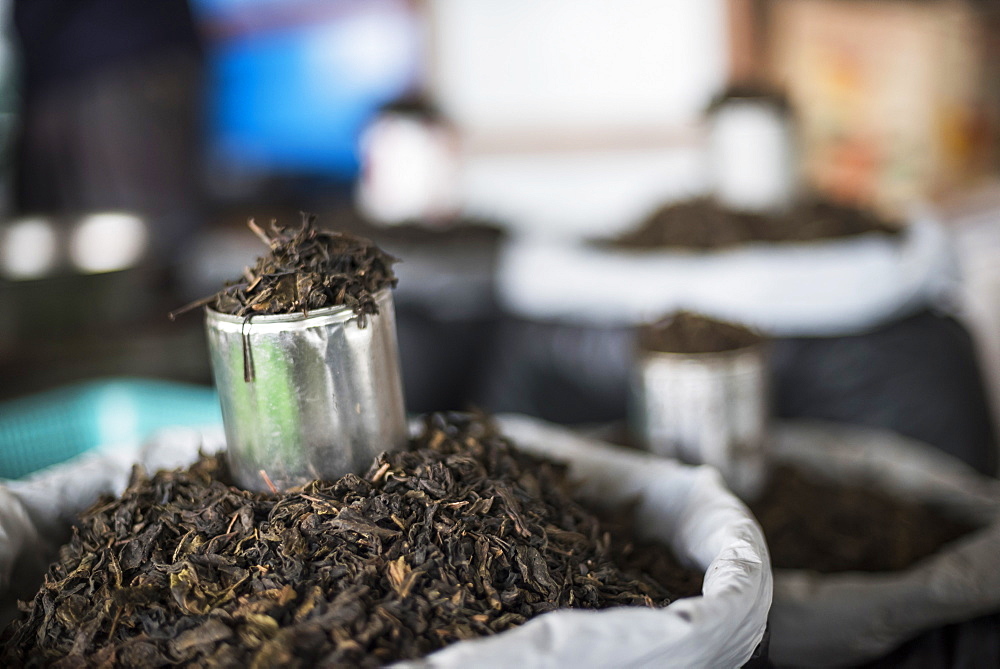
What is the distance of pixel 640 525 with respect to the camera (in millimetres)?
871

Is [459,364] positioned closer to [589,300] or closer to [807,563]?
[589,300]

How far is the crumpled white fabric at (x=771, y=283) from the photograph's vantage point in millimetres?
1510

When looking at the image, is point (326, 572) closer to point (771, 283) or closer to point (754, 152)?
point (771, 283)

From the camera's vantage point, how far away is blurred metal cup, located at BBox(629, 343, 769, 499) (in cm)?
104

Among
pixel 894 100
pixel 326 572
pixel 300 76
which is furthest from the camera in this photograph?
pixel 300 76

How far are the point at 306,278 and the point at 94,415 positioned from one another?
968mm

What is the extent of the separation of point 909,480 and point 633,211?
6.76 ft

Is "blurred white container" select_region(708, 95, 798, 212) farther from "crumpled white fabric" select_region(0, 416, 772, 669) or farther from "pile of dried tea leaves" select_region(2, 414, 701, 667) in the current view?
"pile of dried tea leaves" select_region(2, 414, 701, 667)

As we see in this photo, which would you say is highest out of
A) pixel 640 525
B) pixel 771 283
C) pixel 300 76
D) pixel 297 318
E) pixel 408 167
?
pixel 300 76

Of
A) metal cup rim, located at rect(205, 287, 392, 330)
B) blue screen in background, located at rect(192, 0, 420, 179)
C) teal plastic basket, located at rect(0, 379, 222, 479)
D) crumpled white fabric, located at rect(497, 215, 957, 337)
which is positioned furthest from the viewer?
blue screen in background, located at rect(192, 0, 420, 179)

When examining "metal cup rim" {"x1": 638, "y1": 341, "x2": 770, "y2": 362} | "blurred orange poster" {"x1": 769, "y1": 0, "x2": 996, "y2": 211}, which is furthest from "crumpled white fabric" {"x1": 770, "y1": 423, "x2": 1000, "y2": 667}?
"blurred orange poster" {"x1": 769, "y1": 0, "x2": 996, "y2": 211}

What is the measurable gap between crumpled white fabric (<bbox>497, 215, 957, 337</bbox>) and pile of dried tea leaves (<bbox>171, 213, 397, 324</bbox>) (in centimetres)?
80

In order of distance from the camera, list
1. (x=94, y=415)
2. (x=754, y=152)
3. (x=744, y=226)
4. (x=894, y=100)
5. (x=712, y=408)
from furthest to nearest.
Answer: (x=894, y=100), (x=754, y=152), (x=744, y=226), (x=94, y=415), (x=712, y=408)

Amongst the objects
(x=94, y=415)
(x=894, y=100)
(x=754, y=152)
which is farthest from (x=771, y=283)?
(x=894, y=100)
